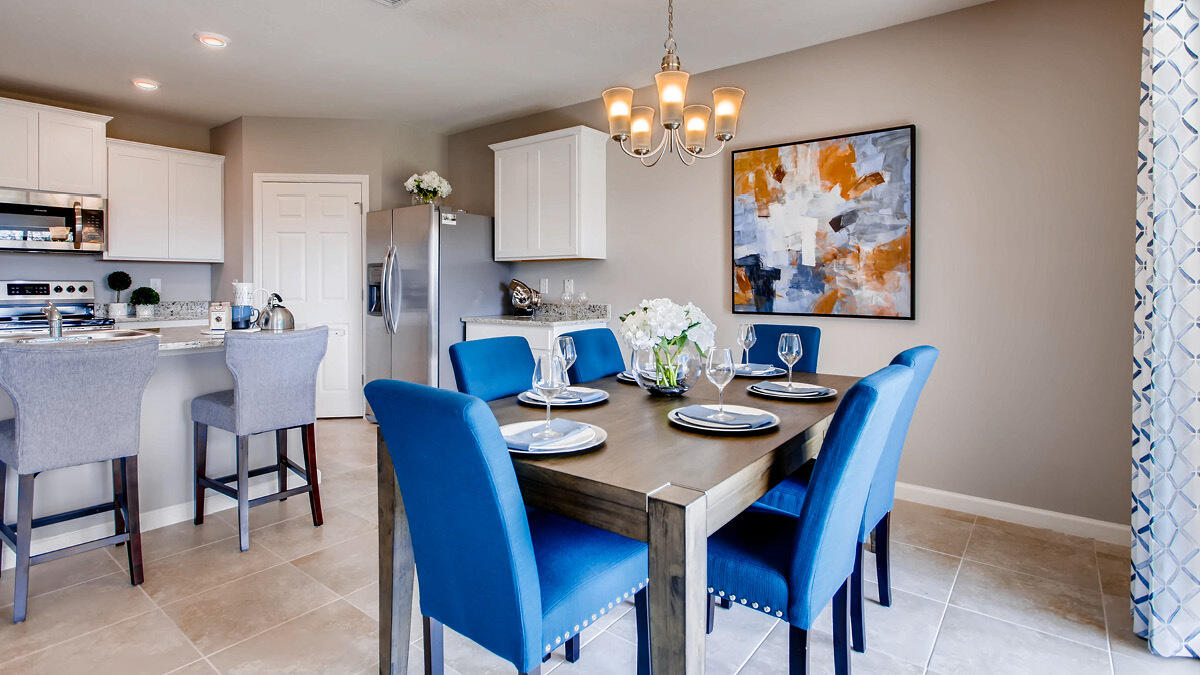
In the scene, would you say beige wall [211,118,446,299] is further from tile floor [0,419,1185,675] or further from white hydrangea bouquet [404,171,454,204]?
tile floor [0,419,1185,675]

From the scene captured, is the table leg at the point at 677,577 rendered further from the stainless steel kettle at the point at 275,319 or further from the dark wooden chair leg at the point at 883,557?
the stainless steel kettle at the point at 275,319

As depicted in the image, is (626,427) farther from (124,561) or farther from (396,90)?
(396,90)

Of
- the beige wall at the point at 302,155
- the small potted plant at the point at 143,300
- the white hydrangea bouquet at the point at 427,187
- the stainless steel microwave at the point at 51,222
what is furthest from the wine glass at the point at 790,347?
the small potted plant at the point at 143,300

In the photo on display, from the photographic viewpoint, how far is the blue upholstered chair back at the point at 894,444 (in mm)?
A: 1726

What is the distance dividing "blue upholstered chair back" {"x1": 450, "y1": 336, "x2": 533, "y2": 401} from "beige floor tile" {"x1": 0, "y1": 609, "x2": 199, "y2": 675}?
→ 1.14 metres

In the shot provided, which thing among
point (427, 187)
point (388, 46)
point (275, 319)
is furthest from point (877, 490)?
point (427, 187)

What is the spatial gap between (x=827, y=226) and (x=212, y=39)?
3.53 metres

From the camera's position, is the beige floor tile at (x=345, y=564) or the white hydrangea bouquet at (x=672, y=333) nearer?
the white hydrangea bouquet at (x=672, y=333)

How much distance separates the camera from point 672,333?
1.89 meters

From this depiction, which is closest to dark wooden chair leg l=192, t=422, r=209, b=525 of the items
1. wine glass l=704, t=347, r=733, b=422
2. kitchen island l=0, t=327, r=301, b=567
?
kitchen island l=0, t=327, r=301, b=567

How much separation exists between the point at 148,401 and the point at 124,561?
0.66 meters

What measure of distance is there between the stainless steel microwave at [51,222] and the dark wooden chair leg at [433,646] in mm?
4547

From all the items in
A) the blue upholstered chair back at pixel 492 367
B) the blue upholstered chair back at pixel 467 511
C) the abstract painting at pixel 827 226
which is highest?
the abstract painting at pixel 827 226

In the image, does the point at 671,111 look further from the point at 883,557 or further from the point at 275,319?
the point at 275,319
